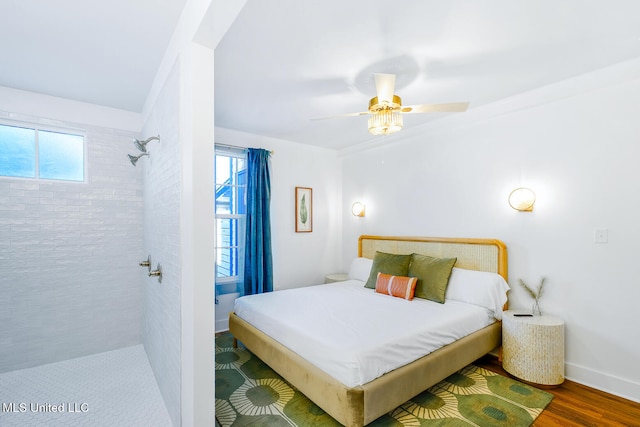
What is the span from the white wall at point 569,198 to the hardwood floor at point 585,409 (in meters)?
0.14

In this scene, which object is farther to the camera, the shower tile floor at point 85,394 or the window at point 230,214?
the window at point 230,214

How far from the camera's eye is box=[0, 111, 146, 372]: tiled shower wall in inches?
104

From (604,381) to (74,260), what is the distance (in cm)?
473

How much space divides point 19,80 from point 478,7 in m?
3.46

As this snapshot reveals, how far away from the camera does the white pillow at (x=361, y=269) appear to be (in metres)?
3.99

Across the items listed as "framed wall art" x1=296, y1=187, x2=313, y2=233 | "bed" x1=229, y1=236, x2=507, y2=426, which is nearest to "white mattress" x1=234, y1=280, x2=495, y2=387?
"bed" x1=229, y1=236, x2=507, y2=426

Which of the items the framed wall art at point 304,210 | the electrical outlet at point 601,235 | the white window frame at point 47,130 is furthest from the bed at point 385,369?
the white window frame at point 47,130

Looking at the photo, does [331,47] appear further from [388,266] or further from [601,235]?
[601,235]

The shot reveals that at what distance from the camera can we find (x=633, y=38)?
1.98m

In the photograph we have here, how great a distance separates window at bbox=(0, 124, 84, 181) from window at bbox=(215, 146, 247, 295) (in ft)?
4.71

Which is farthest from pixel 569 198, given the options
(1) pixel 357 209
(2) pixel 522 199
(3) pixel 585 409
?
(1) pixel 357 209

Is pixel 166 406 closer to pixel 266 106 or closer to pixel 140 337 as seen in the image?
pixel 140 337

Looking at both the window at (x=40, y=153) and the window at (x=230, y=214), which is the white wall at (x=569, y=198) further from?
the window at (x=40, y=153)

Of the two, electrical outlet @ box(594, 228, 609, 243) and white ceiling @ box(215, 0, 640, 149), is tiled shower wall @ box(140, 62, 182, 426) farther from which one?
electrical outlet @ box(594, 228, 609, 243)
